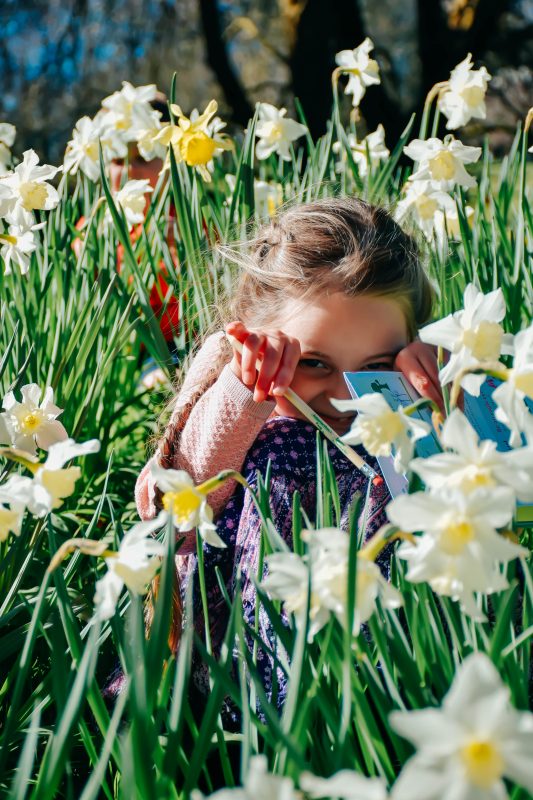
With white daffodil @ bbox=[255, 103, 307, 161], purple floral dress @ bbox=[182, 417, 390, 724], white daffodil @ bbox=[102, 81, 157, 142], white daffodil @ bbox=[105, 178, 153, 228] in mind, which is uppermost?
white daffodil @ bbox=[102, 81, 157, 142]

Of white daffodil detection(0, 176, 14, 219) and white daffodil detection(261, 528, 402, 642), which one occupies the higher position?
white daffodil detection(0, 176, 14, 219)

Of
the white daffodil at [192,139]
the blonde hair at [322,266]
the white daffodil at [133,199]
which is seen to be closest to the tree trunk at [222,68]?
the white daffodil at [133,199]

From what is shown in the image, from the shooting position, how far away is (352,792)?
485mm

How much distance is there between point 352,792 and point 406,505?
0.73 feet

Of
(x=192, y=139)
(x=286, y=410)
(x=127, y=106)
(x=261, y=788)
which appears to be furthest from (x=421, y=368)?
(x=127, y=106)

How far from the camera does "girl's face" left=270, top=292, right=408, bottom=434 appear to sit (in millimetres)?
1477

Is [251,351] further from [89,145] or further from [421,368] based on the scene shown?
[89,145]

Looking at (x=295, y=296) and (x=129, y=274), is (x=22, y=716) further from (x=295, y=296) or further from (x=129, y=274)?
(x=129, y=274)

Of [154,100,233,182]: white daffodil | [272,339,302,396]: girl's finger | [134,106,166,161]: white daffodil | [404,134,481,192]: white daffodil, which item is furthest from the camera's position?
[134,106,166,161]: white daffodil

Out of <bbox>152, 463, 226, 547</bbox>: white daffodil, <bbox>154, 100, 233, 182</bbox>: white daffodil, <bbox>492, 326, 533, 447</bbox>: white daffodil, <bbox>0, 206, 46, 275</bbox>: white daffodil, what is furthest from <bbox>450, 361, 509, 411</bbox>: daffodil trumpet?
<bbox>154, 100, 233, 182</bbox>: white daffodil

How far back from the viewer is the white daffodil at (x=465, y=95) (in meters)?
2.19

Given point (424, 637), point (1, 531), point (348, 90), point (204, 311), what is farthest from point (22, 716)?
point (348, 90)

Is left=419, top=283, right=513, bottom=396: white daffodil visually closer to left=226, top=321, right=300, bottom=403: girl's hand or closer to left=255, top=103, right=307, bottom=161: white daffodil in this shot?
left=226, top=321, right=300, bottom=403: girl's hand

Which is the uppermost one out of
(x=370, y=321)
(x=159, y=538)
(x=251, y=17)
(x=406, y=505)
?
(x=251, y=17)
